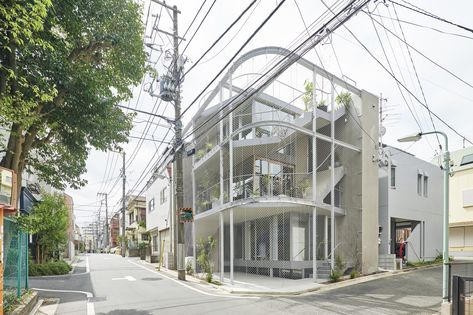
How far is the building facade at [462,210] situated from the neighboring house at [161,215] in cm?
2134

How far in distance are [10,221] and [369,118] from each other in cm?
1526

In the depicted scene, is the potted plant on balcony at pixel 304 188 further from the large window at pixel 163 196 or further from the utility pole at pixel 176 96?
the large window at pixel 163 196

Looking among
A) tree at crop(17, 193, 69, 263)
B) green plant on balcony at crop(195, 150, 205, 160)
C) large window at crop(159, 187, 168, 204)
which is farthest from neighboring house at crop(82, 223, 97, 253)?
green plant on balcony at crop(195, 150, 205, 160)

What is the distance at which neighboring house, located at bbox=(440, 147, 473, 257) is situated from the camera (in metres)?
26.0

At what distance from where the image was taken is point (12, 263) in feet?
30.5

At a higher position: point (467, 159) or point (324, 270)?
point (467, 159)

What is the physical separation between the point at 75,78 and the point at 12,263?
5.34 meters

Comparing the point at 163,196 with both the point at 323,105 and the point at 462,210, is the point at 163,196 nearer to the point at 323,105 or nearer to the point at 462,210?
the point at 323,105

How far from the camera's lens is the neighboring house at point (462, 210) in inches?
1024

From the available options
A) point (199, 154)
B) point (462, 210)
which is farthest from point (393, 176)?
point (462, 210)

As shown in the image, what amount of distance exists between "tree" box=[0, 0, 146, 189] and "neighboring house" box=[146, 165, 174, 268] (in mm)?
10496

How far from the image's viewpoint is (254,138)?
1505 centimetres

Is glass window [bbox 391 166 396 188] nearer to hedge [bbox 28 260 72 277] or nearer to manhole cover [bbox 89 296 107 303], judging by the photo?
manhole cover [bbox 89 296 107 303]

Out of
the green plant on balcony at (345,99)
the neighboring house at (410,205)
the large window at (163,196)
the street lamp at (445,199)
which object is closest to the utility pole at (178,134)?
the green plant on balcony at (345,99)
